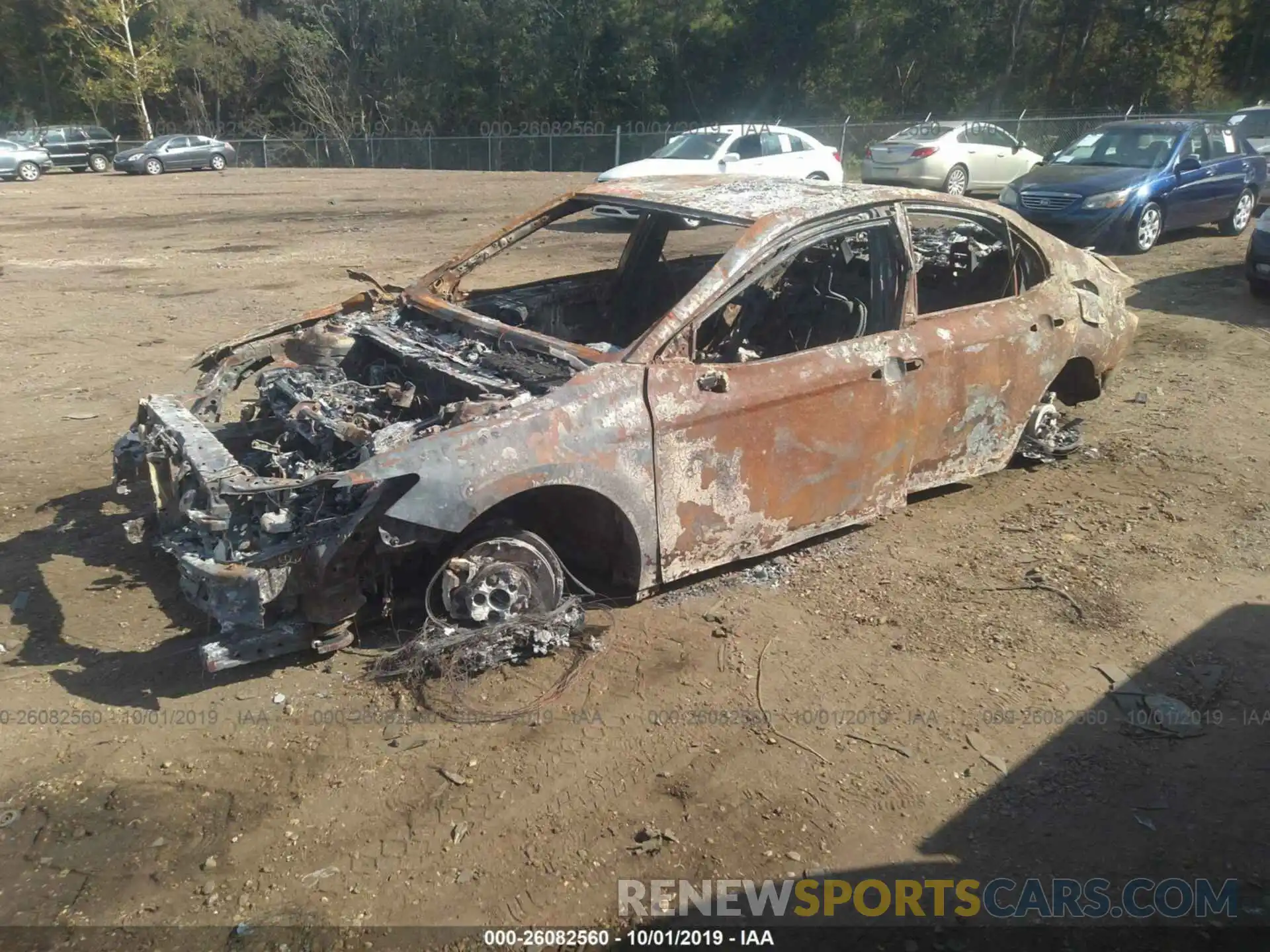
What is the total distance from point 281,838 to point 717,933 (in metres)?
1.37

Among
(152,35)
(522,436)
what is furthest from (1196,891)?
(152,35)

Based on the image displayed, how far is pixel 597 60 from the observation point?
36875 mm

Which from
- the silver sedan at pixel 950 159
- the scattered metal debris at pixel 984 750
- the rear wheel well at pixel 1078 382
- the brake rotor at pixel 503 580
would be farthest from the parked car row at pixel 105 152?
the scattered metal debris at pixel 984 750

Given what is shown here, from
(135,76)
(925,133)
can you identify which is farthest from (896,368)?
(135,76)

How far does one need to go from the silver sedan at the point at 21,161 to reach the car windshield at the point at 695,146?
23.5 m

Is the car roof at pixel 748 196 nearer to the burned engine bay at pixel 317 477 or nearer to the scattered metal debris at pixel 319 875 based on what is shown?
the burned engine bay at pixel 317 477

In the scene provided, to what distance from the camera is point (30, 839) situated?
2898mm

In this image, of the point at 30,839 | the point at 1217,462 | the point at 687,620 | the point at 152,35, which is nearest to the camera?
the point at 30,839

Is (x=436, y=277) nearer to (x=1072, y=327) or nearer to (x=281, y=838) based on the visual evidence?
(x=281, y=838)

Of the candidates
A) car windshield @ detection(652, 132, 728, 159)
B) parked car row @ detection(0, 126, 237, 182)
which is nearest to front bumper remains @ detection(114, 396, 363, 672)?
car windshield @ detection(652, 132, 728, 159)

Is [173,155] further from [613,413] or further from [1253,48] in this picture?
[1253,48]

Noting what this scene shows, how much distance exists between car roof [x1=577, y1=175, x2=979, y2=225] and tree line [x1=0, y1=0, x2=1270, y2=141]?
3196cm

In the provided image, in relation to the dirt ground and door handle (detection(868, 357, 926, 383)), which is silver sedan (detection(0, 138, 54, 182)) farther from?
door handle (detection(868, 357, 926, 383))

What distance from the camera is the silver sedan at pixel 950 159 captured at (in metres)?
17.3
